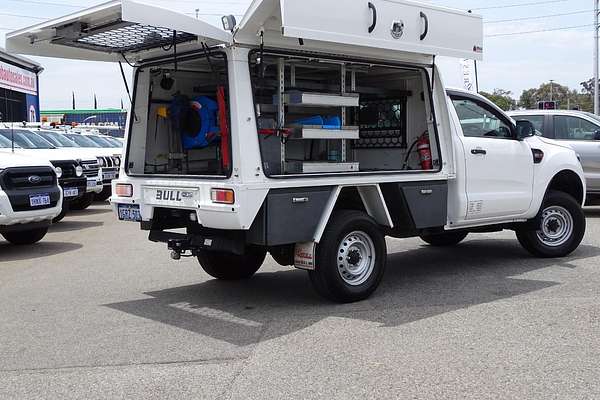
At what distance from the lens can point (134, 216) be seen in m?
6.74

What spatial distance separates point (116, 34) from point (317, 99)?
75.9 inches

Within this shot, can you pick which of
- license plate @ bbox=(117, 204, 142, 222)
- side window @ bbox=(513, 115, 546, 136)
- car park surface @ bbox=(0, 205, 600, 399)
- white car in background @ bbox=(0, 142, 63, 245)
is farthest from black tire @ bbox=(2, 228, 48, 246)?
side window @ bbox=(513, 115, 546, 136)

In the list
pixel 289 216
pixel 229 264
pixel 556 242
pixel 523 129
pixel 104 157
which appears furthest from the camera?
pixel 104 157

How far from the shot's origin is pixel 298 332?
5672 mm

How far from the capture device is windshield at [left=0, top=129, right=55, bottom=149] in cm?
1323

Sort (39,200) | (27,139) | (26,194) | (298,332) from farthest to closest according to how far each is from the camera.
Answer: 1. (27,139)
2. (39,200)
3. (26,194)
4. (298,332)

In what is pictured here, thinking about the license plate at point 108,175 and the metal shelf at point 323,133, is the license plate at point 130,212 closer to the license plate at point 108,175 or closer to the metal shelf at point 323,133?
the metal shelf at point 323,133

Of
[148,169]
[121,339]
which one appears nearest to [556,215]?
[148,169]

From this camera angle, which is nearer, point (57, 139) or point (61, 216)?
point (61, 216)

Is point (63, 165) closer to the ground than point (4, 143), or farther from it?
closer to the ground

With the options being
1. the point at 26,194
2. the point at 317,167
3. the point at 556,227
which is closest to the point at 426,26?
the point at 317,167

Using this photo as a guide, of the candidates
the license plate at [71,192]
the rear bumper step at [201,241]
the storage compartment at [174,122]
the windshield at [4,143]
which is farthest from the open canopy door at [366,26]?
the windshield at [4,143]

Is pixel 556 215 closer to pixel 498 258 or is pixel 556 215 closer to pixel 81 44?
pixel 498 258

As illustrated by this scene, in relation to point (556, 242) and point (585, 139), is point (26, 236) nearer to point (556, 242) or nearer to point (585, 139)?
point (556, 242)
